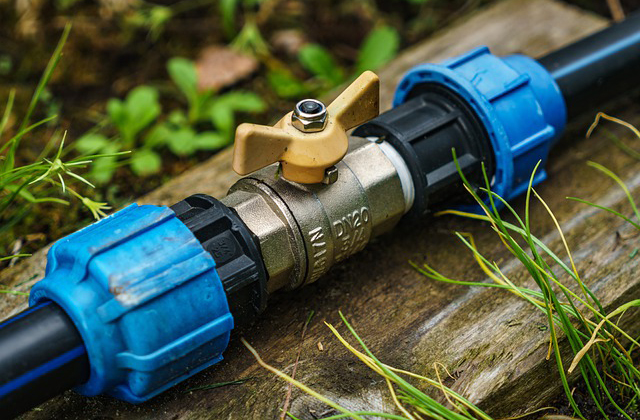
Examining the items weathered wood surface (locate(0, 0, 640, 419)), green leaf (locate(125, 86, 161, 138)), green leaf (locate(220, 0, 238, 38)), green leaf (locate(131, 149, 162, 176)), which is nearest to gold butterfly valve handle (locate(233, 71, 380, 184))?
weathered wood surface (locate(0, 0, 640, 419))

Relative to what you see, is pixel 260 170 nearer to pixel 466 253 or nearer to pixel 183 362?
pixel 183 362

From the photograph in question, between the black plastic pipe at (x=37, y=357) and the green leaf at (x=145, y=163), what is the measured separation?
2.49ft

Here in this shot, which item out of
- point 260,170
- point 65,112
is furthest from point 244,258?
point 65,112

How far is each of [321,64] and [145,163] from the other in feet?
2.04

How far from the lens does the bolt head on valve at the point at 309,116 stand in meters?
1.25

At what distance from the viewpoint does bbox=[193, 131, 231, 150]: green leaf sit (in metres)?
1.93

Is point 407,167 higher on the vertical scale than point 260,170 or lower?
lower

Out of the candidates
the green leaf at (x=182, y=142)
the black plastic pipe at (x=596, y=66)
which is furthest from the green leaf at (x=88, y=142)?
the black plastic pipe at (x=596, y=66)

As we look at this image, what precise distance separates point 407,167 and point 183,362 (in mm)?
570

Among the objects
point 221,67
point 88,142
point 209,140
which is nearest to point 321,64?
point 221,67

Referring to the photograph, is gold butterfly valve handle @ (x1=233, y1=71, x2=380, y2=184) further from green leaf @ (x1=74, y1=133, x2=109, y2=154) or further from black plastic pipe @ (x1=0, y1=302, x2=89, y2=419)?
green leaf @ (x1=74, y1=133, x2=109, y2=154)

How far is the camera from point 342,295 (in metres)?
1.46

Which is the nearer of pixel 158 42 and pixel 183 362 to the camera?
pixel 183 362

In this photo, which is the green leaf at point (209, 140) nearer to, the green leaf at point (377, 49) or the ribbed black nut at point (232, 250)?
the green leaf at point (377, 49)
